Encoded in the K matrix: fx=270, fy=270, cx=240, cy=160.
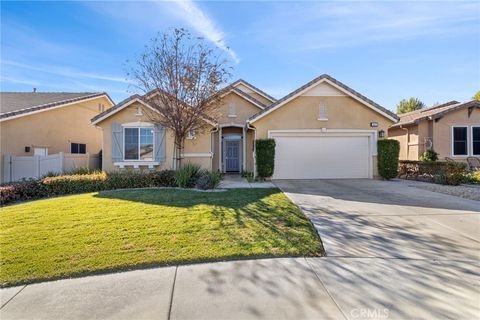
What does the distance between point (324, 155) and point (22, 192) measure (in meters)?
13.5

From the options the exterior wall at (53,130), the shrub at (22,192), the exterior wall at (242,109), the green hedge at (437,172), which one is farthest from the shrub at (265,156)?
the exterior wall at (53,130)

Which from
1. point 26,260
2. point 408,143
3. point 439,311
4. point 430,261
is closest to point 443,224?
point 430,261

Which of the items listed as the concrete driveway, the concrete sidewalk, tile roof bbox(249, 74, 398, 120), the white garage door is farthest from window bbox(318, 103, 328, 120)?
the concrete sidewalk

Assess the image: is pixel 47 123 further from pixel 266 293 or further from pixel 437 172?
pixel 437 172

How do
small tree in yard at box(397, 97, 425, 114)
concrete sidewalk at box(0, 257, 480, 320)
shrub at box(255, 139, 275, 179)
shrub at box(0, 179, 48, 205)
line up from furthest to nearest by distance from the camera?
1. small tree in yard at box(397, 97, 425, 114)
2. shrub at box(255, 139, 275, 179)
3. shrub at box(0, 179, 48, 205)
4. concrete sidewalk at box(0, 257, 480, 320)

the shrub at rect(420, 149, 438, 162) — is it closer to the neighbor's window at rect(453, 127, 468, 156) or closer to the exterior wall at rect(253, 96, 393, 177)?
the neighbor's window at rect(453, 127, 468, 156)

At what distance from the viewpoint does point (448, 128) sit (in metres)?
17.1

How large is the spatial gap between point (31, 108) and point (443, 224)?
742 inches

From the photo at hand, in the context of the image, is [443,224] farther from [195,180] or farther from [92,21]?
[92,21]

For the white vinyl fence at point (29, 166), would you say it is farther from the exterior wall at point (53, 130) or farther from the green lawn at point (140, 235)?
the green lawn at point (140, 235)

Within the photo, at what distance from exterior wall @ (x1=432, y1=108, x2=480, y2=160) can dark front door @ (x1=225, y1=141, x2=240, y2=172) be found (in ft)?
41.2

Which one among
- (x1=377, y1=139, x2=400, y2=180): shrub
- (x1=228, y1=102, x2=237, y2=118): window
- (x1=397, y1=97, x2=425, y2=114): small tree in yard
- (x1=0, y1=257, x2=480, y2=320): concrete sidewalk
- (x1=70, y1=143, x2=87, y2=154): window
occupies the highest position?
(x1=397, y1=97, x2=425, y2=114): small tree in yard

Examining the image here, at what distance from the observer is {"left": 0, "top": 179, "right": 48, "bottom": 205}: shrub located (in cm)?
946

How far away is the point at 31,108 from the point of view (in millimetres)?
14930
